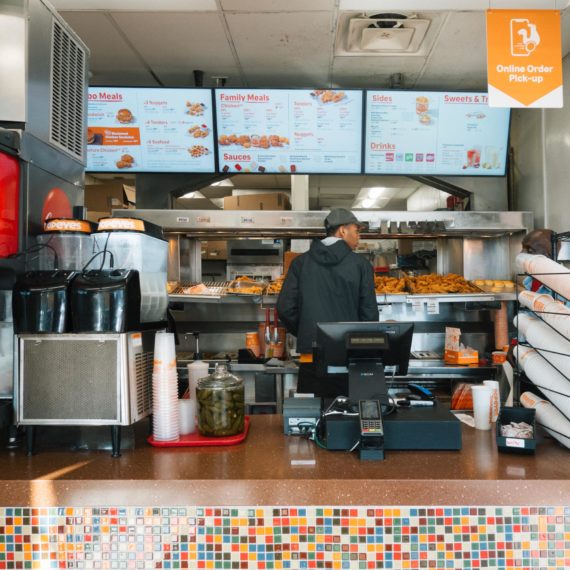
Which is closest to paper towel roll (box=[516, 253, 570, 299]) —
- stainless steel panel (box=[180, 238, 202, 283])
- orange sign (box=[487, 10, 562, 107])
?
orange sign (box=[487, 10, 562, 107])

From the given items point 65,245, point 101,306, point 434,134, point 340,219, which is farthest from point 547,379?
point 434,134

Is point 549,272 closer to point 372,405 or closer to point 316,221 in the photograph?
point 372,405

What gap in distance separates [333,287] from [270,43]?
2.05 meters

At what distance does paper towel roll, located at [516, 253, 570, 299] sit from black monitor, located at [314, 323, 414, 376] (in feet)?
1.40

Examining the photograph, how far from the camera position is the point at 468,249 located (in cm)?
499

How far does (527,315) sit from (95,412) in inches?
55.0

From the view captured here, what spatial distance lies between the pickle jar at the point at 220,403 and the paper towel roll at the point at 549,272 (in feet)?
3.26

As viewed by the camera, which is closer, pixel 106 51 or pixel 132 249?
pixel 132 249

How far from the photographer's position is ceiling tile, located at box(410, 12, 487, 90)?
145 inches

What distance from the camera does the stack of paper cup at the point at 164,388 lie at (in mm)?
1631

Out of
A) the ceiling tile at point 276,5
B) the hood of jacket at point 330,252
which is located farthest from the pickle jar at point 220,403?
the ceiling tile at point 276,5

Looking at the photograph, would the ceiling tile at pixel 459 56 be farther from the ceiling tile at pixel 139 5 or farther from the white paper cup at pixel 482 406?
the white paper cup at pixel 482 406

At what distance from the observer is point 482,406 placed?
6.08 ft

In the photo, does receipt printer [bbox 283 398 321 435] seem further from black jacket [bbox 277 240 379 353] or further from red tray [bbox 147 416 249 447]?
black jacket [bbox 277 240 379 353]
